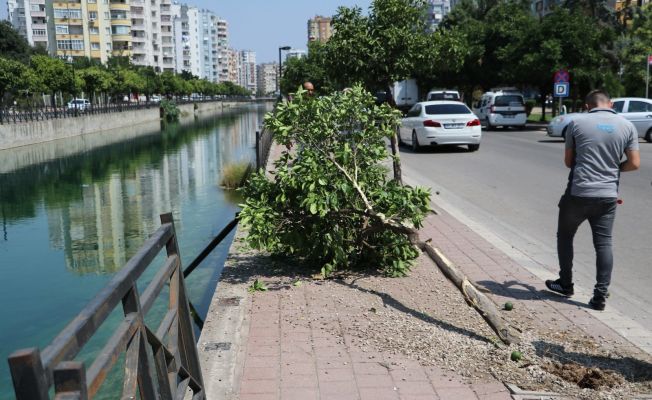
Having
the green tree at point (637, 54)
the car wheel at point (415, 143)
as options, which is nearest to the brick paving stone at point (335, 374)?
the car wheel at point (415, 143)

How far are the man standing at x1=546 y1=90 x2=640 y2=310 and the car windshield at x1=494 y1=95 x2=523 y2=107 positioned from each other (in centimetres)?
2591

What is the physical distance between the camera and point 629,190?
1215 centimetres

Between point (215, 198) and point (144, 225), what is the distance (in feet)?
11.2

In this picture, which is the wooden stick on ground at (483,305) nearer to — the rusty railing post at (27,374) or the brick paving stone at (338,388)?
the brick paving stone at (338,388)

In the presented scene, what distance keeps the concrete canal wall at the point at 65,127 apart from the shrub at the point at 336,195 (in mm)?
28404

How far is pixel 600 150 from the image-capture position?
5426mm

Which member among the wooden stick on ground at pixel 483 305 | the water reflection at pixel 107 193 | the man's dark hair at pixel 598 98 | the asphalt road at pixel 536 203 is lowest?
the water reflection at pixel 107 193

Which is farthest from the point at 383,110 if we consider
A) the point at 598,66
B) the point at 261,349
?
the point at 598,66

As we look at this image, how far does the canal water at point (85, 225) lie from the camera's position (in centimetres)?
823

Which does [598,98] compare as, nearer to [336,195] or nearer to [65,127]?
[336,195]

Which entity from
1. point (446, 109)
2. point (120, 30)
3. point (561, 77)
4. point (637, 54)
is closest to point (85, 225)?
point (446, 109)

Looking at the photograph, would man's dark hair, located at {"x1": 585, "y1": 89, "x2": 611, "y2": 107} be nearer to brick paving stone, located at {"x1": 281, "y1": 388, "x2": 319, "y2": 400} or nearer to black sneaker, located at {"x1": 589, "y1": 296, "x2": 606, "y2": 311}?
black sneaker, located at {"x1": 589, "y1": 296, "x2": 606, "y2": 311}

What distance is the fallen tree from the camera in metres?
6.34

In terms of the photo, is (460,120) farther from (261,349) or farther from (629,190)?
(261,349)
